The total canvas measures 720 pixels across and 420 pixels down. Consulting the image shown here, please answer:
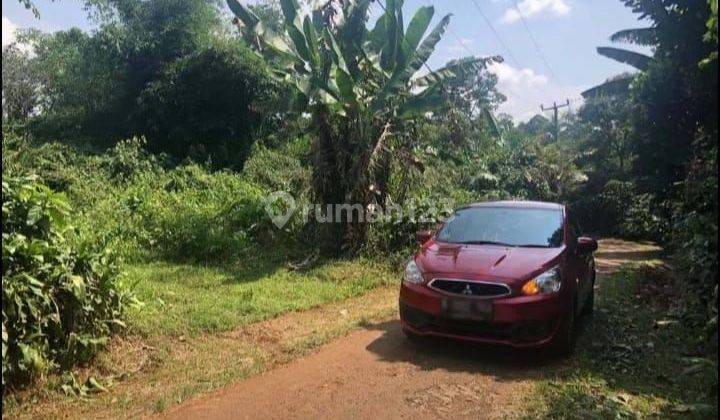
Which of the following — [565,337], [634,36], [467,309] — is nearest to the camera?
[467,309]

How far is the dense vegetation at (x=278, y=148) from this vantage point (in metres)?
4.63

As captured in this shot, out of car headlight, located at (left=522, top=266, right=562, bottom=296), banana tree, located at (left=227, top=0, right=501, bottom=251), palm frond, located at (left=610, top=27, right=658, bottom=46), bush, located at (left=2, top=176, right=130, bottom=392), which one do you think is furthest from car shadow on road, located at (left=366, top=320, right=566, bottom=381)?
palm frond, located at (left=610, top=27, right=658, bottom=46)

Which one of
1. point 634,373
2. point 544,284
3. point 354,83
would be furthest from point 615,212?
point 544,284

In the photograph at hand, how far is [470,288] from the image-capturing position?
498cm

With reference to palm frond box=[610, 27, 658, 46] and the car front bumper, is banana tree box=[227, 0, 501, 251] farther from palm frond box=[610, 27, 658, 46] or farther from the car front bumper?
palm frond box=[610, 27, 658, 46]

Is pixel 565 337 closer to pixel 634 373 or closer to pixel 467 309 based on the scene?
pixel 634 373

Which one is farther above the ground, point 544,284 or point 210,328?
point 544,284

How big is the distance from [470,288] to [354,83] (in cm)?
624

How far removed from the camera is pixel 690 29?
10.4 metres

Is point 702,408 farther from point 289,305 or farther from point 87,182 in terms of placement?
point 87,182

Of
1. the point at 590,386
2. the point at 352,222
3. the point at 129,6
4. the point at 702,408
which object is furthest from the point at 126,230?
the point at 129,6

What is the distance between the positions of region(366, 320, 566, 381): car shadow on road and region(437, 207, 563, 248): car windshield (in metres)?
1.14

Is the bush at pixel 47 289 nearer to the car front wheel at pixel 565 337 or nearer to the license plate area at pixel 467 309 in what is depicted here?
the license plate area at pixel 467 309

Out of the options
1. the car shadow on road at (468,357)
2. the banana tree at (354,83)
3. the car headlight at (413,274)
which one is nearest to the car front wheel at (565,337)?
the car shadow on road at (468,357)
